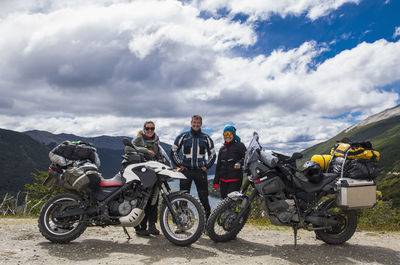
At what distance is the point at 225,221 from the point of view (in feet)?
21.4

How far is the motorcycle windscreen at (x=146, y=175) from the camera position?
633cm

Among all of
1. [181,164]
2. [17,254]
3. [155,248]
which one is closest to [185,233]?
[155,248]

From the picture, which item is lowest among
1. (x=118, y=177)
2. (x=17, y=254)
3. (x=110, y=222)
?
(x=17, y=254)

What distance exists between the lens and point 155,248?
6105mm

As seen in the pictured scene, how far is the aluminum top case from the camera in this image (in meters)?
6.09

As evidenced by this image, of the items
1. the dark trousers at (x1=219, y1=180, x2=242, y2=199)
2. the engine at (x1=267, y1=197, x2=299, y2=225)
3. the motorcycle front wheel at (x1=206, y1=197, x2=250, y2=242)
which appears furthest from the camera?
the dark trousers at (x1=219, y1=180, x2=242, y2=199)

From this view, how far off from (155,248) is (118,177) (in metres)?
1.72

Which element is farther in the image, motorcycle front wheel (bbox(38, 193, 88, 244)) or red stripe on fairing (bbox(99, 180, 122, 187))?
red stripe on fairing (bbox(99, 180, 122, 187))

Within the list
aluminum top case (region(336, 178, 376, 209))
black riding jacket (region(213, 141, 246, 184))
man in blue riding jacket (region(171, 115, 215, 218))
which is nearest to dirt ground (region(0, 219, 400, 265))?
aluminum top case (region(336, 178, 376, 209))

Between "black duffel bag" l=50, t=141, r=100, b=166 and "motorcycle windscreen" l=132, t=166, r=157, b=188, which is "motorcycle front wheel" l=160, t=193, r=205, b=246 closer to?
"motorcycle windscreen" l=132, t=166, r=157, b=188

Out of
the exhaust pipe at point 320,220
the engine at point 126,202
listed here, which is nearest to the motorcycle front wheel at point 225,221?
the exhaust pipe at point 320,220

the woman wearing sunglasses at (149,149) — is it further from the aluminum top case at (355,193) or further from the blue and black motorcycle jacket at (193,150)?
the aluminum top case at (355,193)

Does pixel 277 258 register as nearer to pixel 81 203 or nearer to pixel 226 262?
pixel 226 262

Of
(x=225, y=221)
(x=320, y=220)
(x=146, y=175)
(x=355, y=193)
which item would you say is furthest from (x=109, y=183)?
(x=355, y=193)
